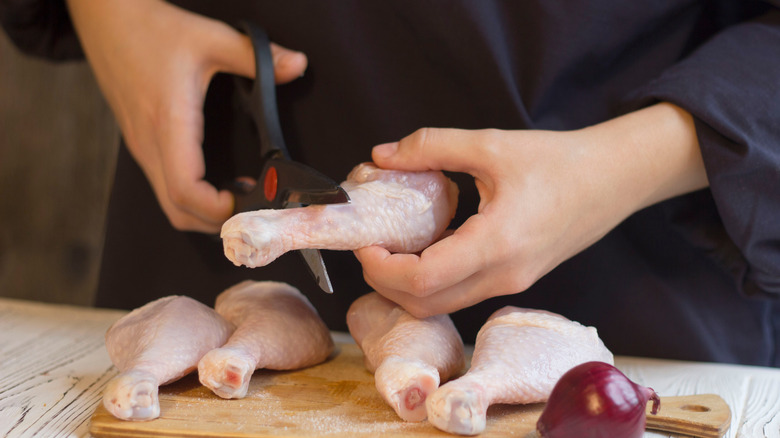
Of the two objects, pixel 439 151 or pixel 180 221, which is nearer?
pixel 439 151

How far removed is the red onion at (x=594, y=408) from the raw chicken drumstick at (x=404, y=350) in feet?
0.52

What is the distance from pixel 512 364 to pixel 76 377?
66cm

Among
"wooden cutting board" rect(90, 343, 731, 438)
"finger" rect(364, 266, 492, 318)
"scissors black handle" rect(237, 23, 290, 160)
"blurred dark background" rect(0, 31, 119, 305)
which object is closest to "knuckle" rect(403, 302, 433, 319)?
"finger" rect(364, 266, 492, 318)

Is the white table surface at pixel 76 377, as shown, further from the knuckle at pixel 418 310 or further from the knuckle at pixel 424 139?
the knuckle at pixel 424 139

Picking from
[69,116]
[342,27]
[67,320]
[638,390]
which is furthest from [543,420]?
[69,116]

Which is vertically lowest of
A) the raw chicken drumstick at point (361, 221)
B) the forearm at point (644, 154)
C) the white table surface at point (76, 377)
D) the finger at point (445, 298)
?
the white table surface at point (76, 377)

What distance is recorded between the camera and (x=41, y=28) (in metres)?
1.48

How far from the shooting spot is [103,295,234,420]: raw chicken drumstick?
0.79 metres

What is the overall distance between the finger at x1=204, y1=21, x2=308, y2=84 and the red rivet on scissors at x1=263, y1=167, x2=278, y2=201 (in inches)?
11.3

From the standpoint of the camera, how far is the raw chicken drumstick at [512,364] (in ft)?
2.49

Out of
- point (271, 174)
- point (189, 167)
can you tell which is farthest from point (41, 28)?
point (271, 174)

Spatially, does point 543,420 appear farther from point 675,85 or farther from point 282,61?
point 282,61

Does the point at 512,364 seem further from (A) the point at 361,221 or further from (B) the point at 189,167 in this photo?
(B) the point at 189,167

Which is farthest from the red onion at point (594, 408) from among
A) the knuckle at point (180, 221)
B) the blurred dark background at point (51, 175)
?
the blurred dark background at point (51, 175)
